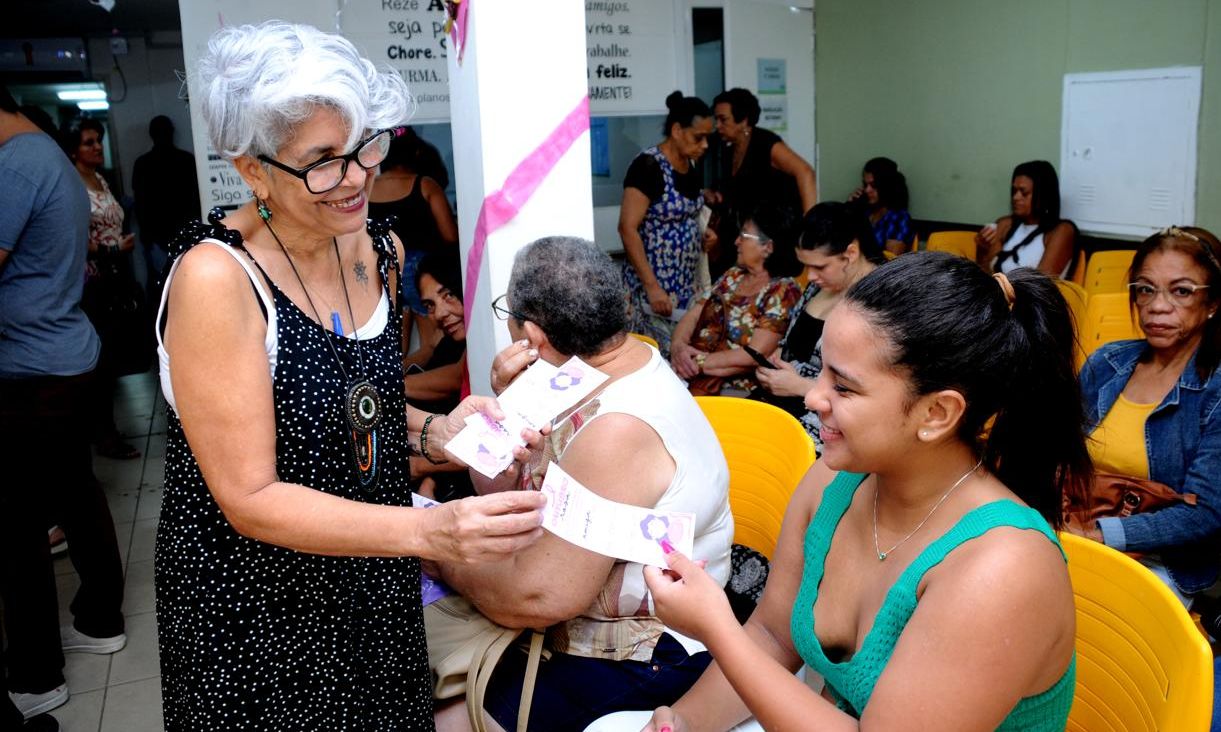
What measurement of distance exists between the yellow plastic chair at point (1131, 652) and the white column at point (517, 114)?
166 cm

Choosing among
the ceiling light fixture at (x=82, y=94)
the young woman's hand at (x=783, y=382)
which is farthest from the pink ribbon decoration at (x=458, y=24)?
the ceiling light fixture at (x=82, y=94)

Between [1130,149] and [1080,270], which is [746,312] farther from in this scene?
[1130,149]

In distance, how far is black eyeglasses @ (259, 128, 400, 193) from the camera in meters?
1.48

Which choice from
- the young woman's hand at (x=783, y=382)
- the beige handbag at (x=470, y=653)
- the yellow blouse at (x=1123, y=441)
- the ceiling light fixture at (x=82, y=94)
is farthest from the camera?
the ceiling light fixture at (x=82, y=94)

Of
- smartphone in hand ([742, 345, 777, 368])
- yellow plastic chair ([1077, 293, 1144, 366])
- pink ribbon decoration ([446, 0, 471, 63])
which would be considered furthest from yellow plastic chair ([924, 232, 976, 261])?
pink ribbon decoration ([446, 0, 471, 63])

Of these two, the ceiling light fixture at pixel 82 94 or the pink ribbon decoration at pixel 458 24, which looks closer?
the pink ribbon decoration at pixel 458 24

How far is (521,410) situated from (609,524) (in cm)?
36

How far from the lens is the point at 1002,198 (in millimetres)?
6320

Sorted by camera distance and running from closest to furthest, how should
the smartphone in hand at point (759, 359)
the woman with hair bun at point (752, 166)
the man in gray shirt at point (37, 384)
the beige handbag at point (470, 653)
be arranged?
the beige handbag at point (470, 653)
the man in gray shirt at point (37, 384)
the smartphone in hand at point (759, 359)
the woman with hair bun at point (752, 166)

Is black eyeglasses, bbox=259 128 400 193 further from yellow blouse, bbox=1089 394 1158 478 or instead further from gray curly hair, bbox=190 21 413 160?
yellow blouse, bbox=1089 394 1158 478

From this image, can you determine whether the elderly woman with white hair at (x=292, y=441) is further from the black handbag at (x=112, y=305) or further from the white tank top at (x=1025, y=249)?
the white tank top at (x=1025, y=249)

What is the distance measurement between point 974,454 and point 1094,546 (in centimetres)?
42

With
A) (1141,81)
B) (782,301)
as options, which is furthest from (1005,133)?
(782,301)

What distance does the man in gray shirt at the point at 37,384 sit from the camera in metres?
2.96
